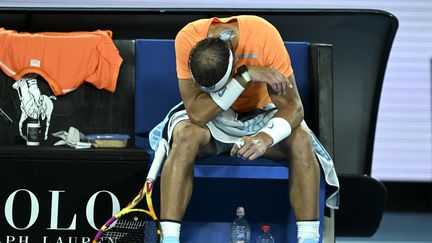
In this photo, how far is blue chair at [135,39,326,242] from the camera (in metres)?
4.53

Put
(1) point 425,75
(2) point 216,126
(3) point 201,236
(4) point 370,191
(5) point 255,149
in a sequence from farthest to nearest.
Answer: (1) point 425,75 < (4) point 370,191 < (3) point 201,236 < (2) point 216,126 < (5) point 255,149

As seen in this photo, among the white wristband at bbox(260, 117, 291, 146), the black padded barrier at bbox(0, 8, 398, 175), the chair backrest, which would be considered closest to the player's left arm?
the white wristband at bbox(260, 117, 291, 146)

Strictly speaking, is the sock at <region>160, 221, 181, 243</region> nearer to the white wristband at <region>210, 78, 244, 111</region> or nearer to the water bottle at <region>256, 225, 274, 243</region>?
the white wristband at <region>210, 78, 244, 111</region>

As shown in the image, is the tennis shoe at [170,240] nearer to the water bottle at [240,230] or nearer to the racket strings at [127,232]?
the racket strings at [127,232]

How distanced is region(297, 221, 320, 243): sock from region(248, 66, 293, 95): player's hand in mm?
661

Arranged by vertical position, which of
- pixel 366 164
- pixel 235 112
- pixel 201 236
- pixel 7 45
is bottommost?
pixel 201 236

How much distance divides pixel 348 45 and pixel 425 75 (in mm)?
2361

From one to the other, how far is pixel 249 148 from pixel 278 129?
0.22 meters

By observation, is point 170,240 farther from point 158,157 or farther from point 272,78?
point 272,78

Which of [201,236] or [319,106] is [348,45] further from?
[201,236]

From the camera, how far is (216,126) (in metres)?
4.54

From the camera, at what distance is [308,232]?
4.27m

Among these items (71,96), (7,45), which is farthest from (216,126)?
(7,45)

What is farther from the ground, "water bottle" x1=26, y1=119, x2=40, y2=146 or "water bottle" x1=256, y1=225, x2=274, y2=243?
"water bottle" x1=26, y1=119, x2=40, y2=146
